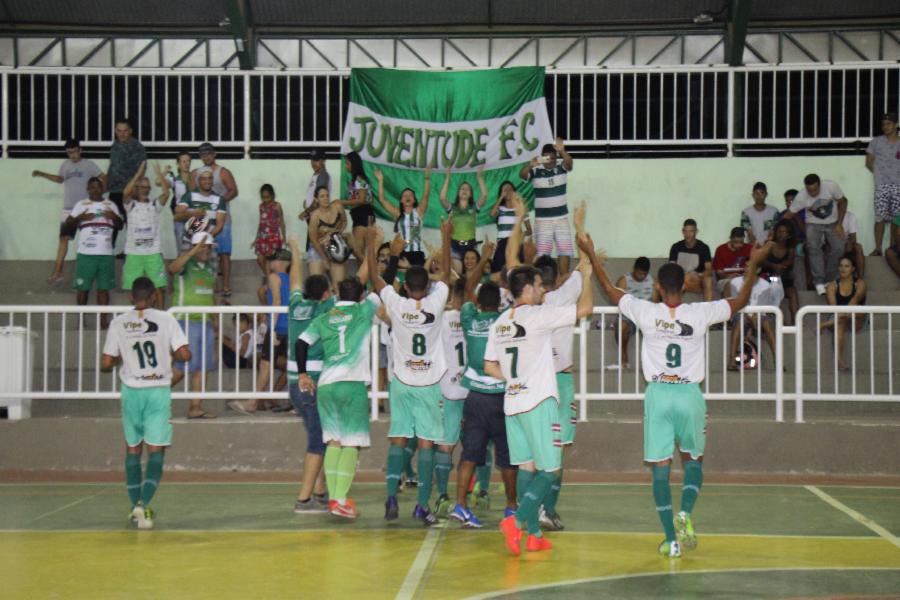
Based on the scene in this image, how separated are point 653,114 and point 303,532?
42.8 feet

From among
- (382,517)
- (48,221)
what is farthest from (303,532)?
(48,221)

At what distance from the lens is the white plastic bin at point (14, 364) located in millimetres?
15789

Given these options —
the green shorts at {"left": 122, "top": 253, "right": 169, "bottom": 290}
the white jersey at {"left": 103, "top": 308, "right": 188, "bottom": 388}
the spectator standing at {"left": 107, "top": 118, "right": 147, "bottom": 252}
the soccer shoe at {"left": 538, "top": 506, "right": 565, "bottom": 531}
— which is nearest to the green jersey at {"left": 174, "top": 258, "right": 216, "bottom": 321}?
the green shorts at {"left": 122, "top": 253, "right": 169, "bottom": 290}

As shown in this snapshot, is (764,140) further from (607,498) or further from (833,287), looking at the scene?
(607,498)

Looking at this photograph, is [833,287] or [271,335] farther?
[833,287]

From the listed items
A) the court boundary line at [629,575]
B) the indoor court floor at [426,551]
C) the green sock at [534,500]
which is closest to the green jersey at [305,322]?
the indoor court floor at [426,551]

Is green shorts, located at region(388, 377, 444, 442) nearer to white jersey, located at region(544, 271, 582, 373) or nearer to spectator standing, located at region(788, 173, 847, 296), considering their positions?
white jersey, located at region(544, 271, 582, 373)

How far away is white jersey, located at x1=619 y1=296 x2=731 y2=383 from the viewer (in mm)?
10562

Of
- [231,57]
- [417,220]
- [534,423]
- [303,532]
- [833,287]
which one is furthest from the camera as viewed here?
[231,57]

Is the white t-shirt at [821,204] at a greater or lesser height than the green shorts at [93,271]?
greater

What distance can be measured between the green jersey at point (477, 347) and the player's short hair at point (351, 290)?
104 centimetres

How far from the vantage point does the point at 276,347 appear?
16625mm

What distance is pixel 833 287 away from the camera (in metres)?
18.5

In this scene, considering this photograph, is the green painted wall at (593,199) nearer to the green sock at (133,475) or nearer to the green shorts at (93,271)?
the green shorts at (93,271)
